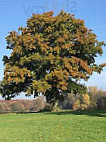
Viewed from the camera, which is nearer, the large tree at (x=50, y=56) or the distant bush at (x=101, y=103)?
the large tree at (x=50, y=56)

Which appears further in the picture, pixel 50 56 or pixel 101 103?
pixel 101 103

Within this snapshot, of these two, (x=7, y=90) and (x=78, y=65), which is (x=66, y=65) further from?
(x=7, y=90)

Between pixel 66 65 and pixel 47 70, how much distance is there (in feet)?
7.84

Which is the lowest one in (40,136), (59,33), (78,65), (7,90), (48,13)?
(40,136)

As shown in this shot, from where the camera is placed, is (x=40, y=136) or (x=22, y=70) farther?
(x=22, y=70)

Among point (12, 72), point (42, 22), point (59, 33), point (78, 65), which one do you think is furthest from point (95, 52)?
point (12, 72)

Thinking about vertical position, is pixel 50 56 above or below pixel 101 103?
above

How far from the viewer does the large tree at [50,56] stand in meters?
29.3

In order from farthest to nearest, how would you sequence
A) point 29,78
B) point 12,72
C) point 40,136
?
1. point 29,78
2. point 12,72
3. point 40,136

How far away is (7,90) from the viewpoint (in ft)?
105

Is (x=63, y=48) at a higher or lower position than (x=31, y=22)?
lower

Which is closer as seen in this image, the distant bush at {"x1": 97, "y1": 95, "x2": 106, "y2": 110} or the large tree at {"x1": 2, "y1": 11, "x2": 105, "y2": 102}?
the large tree at {"x1": 2, "y1": 11, "x2": 105, "y2": 102}

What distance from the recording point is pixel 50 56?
95.8 feet

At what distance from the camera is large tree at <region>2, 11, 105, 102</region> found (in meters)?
29.3
